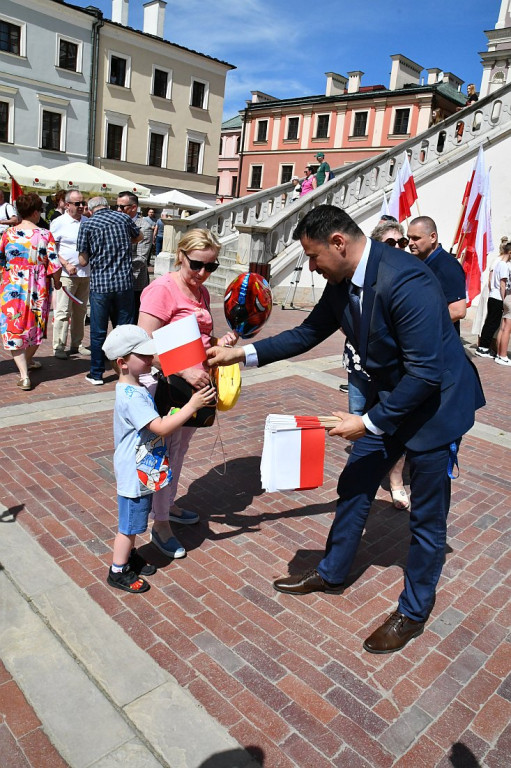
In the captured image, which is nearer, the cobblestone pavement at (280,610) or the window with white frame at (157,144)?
the cobblestone pavement at (280,610)

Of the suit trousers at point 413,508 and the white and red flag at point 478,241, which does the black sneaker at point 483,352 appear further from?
the suit trousers at point 413,508

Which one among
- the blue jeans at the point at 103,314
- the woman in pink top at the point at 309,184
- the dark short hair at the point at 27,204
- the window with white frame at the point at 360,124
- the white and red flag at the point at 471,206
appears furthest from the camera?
the window with white frame at the point at 360,124

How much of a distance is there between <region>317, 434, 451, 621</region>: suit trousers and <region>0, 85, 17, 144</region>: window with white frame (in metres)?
33.3

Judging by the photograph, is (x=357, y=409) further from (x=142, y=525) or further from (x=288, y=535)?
(x=142, y=525)

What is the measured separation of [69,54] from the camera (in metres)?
31.7

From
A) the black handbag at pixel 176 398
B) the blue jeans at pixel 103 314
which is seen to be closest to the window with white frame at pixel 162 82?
the blue jeans at pixel 103 314

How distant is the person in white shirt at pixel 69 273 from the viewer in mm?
7336

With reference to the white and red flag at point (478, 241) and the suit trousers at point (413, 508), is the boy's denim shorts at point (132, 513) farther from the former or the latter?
the white and red flag at point (478, 241)

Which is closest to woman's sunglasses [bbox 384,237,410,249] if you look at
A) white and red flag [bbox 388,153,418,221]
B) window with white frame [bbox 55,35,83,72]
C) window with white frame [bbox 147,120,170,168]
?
white and red flag [bbox 388,153,418,221]

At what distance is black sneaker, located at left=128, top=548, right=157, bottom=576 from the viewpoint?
11.0 feet

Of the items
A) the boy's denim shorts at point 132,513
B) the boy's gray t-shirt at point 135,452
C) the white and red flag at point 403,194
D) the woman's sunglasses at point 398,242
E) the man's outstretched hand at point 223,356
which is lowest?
the boy's denim shorts at point 132,513

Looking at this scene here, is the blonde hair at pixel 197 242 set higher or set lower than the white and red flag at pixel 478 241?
lower

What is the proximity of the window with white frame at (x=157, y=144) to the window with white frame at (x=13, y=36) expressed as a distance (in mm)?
8366

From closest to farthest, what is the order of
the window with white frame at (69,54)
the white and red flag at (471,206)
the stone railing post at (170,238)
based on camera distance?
1. the white and red flag at (471,206)
2. the stone railing post at (170,238)
3. the window with white frame at (69,54)
